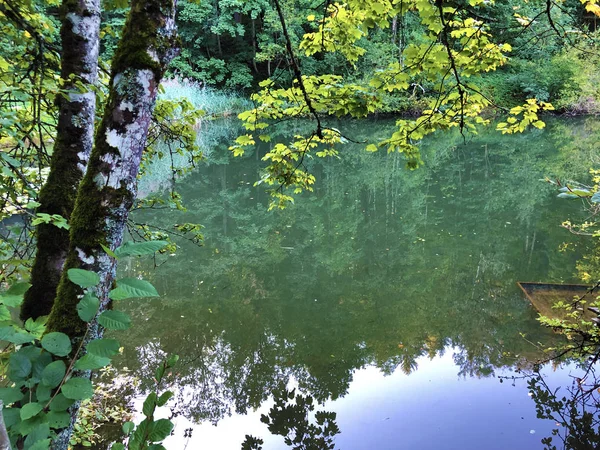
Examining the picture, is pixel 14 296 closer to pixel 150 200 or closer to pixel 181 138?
pixel 150 200

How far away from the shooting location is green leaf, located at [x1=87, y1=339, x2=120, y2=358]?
0.83m

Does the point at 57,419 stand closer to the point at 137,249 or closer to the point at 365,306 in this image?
the point at 137,249

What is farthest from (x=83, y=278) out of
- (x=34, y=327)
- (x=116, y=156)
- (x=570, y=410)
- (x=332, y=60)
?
(x=332, y=60)

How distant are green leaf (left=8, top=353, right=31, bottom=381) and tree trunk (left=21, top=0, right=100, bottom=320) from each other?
3.32 ft

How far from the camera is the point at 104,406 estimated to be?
3535 mm

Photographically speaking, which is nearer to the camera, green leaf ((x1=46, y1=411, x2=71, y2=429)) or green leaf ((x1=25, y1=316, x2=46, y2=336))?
green leaf ((x1=46, y1=411, x2=71, y2=429))

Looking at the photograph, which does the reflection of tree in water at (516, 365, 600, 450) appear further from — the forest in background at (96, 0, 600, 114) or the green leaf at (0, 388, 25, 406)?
the forest in background at (96, 0, 600, 114)

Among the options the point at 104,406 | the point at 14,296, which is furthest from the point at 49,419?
the point at 104,406

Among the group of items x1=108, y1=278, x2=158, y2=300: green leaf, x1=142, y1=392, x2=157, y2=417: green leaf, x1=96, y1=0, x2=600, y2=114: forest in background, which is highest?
x1=96, y1=0, x2=600, y2=114: forest in background

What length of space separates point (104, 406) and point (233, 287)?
274 cm

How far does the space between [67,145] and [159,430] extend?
4.81 feet

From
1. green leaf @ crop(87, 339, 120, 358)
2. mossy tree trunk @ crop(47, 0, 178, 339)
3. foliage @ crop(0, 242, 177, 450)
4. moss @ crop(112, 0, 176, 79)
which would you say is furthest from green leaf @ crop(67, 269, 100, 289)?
moss @ crop(112, 0, 176, 79)

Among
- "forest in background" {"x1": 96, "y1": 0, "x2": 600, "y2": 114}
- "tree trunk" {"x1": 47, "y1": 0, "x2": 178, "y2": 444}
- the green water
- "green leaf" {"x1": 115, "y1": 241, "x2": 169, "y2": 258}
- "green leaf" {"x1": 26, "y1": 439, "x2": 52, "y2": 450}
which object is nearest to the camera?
"green leaf" {"x1": 26, "y1": 439, "x2": 52, "y2": 450}

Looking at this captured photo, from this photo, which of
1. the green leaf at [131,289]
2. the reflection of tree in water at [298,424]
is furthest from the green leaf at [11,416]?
the reflection of tree in water at [298,424]
